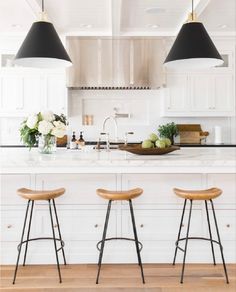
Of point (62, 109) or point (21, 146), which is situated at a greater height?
point (62, 109)

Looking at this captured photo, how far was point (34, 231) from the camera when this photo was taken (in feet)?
10.3

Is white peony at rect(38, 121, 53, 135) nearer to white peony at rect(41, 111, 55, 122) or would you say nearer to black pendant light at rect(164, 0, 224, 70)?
white peony at rect(41, 111, 55, 122)

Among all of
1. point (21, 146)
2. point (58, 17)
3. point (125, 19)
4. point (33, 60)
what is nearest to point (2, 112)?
point (21, 146)

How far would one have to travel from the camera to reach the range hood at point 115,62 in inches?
224

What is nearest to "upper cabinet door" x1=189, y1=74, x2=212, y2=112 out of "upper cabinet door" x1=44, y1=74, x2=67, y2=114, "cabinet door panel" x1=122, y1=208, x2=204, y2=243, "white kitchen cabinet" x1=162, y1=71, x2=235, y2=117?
"white kitchen cabinet" x1=162, y1=71, x2=235, y2=117

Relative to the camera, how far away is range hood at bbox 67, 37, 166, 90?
5688 mm

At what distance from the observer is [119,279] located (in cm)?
287

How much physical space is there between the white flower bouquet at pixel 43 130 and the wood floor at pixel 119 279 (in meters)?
1.13

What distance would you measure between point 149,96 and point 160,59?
2.36 ft

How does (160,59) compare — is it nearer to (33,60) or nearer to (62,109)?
(62,109)

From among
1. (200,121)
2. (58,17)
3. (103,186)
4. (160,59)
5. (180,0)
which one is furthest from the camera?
(200,121)

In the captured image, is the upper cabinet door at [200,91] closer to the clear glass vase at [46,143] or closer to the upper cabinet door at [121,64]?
the upper cabinet door at [121,64]

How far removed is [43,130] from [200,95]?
3277 millimetres

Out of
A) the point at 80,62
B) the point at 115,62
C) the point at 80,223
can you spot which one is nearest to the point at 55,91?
the point at 80,62
